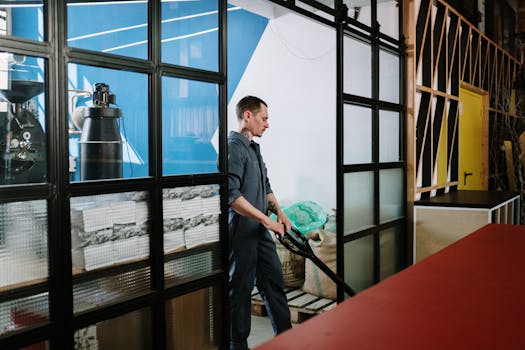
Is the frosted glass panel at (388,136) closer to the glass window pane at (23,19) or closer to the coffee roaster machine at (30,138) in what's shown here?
the coffee roaster machine at (30,138)

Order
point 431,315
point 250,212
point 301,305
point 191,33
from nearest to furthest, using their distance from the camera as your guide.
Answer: point 431,315
point 191,33
point 250,212
point 301,305

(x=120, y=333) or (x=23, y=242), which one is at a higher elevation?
(x=23, y=242)

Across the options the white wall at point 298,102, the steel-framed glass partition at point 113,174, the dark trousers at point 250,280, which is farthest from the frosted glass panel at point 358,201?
the steel-framed glass partition at point 113,174

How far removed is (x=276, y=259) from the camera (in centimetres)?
387

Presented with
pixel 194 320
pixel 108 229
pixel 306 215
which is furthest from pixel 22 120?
pixel 306 215

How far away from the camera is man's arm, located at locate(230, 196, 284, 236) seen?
11.0ft

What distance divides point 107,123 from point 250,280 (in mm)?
1825

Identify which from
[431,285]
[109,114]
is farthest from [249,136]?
[431,285]

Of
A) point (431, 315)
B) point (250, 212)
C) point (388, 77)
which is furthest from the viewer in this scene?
point (388, 77)

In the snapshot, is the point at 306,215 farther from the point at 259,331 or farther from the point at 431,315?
the point at 431,315

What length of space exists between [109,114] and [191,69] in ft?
1.64

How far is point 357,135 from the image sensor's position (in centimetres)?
411

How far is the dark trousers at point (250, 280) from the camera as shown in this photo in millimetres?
3592

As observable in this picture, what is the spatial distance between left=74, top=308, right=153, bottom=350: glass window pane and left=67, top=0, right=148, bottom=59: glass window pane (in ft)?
3.47
